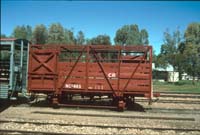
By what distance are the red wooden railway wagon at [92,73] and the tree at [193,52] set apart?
34.4 metres

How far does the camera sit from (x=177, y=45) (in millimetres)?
72125

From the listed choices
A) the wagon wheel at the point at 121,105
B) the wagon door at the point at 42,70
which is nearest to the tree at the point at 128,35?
the wagon door at the point at 42,70

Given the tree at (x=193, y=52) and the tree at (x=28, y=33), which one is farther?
the tree at (x=28, y=33)

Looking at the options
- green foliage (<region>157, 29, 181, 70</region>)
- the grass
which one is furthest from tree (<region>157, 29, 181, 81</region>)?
the grass

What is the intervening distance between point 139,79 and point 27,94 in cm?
676

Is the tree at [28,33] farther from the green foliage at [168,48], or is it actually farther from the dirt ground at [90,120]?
the dirt ground at [90,120]

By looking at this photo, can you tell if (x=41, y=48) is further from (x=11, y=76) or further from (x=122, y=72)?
(x=122, y=72)

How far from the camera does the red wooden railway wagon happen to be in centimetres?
1725

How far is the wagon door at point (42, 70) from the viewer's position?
705 inches

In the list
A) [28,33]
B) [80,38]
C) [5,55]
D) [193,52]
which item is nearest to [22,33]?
[28,33]

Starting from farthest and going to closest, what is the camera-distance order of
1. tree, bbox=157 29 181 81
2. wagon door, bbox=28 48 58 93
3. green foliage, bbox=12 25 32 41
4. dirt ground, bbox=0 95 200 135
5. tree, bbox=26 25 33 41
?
1. tree, bbox=26 25 33 41
2. green foliage, bbox=12 25 32 41
3. tree, bbox=157 29 181 81
4. wagon door, bbox=28 48 58 93
5. dirt ground, bbox=0 95 200 135

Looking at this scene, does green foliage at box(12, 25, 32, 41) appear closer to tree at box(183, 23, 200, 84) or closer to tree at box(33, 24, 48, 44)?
tree at box(33, 24, 48, 44)

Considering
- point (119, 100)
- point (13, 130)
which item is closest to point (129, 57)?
point (119, 100)

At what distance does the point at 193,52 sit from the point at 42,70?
41.9 metres
